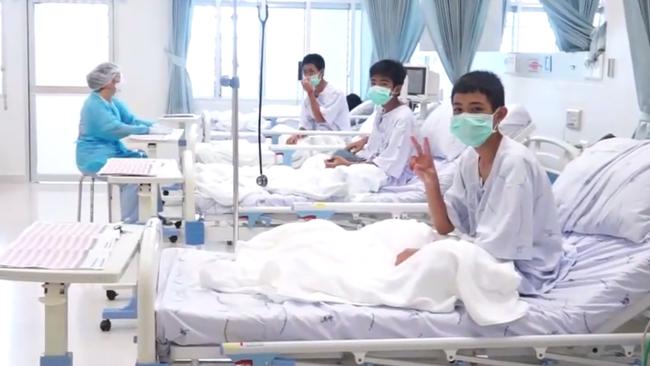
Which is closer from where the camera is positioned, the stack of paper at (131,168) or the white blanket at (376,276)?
the white blanket at (376,276)

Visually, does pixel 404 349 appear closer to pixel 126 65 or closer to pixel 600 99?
pixel 600 99

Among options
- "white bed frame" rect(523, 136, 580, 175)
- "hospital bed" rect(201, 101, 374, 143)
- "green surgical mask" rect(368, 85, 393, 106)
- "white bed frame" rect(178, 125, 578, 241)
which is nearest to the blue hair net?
"hospital bed" rect(201, 101, 374, 143)

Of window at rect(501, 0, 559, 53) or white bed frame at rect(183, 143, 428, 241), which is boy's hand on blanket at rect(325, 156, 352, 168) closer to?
white bed frame at rect(183, 143, 428, 241)

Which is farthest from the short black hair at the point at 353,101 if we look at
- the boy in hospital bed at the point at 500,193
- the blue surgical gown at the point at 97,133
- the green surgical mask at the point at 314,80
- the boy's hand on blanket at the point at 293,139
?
the boy in hospital bed at the point at 500,193

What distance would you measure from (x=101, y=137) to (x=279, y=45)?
3688mm

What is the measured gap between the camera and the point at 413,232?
279 cm

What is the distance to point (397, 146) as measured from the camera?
14.7 ft

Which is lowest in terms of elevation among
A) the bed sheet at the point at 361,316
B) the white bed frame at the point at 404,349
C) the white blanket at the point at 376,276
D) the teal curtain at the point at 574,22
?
the white bed frame at the point at 404,349

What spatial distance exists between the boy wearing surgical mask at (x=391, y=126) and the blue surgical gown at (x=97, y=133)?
53.3 inches

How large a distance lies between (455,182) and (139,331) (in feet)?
4.19

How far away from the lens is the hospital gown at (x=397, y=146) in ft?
14.6

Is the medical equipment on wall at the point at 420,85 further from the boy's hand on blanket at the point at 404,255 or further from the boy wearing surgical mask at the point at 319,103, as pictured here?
the boy's hand on blanket at the point at 404,255

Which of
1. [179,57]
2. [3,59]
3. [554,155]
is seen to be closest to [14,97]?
[3,59]

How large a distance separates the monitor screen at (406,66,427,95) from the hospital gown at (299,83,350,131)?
0.90m
